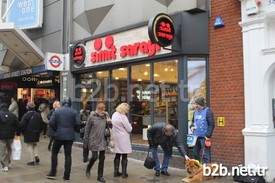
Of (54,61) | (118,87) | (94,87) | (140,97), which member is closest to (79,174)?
(140,97)

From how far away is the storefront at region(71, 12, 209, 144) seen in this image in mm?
9297

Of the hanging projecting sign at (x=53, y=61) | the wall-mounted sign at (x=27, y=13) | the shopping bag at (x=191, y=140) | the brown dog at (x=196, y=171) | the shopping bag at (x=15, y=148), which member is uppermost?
the wall-mounted sign at (x=27, y=13)

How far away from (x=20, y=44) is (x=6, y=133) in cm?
589

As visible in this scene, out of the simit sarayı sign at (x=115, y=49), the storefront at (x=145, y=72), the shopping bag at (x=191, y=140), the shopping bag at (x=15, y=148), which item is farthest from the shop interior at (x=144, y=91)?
the shopping bag at (x=15, y=148)

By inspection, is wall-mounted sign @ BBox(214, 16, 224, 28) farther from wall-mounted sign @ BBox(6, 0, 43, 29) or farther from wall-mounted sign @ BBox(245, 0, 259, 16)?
wall-mounted sign @ BBox(6, 0, 43, 29)

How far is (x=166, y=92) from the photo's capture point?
10.1 m

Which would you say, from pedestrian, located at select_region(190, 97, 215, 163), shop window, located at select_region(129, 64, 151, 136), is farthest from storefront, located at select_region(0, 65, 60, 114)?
pedestrian, located at select_region(190, 97, 215, 163)

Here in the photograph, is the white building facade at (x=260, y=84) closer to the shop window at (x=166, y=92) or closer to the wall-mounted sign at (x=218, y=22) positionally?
the wall-mounted sign at (x=218, y=22)

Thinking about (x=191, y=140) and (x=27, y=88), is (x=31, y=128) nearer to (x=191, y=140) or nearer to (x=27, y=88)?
(x=191, y=140)

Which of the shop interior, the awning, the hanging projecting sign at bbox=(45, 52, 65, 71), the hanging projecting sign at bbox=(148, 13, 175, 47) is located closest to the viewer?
the hanging projecting sign at bbox=(148, 13, 175, 47)

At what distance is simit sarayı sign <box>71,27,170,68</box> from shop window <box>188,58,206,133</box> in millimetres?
828

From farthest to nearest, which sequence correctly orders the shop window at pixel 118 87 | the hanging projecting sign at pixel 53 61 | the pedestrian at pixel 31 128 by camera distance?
the hanging projecting sign at pixel 53 61, the shop window at pixel 118 87, the pedestrian at pixel 31 128

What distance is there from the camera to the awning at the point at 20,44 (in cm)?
1273

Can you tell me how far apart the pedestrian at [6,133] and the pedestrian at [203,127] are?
4.63 meters
